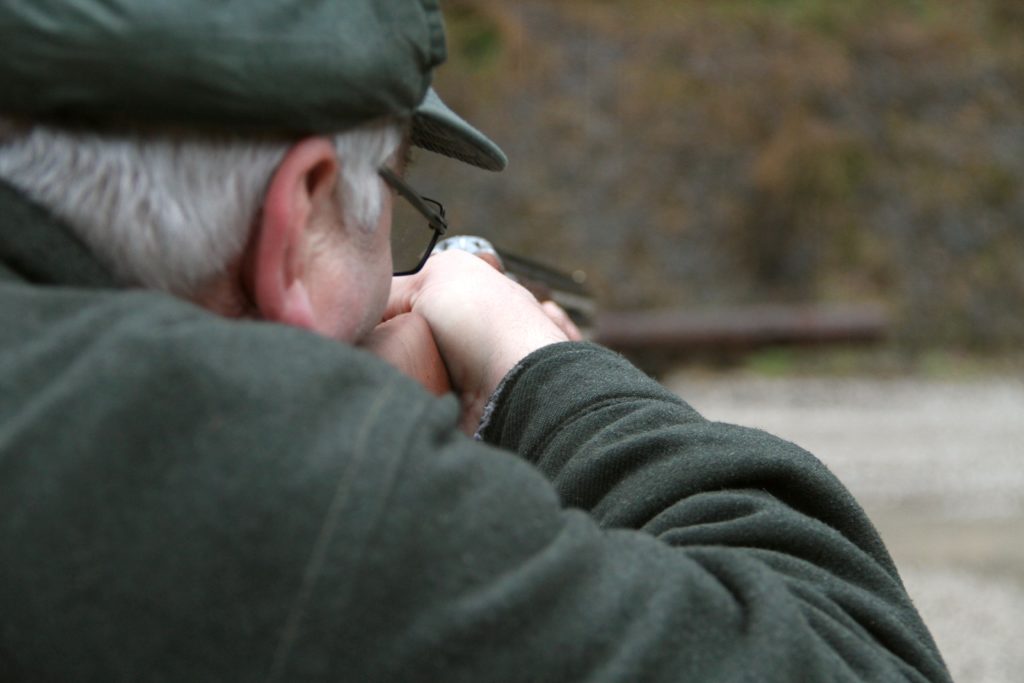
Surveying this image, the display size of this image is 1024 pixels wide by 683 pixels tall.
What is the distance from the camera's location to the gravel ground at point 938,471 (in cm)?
485

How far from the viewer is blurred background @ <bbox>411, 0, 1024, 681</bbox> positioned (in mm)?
9602

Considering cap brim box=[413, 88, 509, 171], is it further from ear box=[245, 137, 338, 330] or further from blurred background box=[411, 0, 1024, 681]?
blurred background box=[411, 0, 1024, 681]

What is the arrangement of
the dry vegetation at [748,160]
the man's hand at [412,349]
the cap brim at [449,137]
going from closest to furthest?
the cap brim at [449,137]
the man's hand at [412,349]
the dry vegetation at [748,160]

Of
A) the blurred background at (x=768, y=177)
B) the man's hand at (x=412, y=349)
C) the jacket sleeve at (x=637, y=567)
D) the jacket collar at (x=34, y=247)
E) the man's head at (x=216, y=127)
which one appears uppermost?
the man's head at (x=216, y=127)

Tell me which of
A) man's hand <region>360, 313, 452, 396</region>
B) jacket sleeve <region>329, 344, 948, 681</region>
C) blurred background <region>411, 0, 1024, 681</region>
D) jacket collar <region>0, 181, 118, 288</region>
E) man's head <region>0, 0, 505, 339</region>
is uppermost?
man's head <region>0, 0, 505, 339</region>

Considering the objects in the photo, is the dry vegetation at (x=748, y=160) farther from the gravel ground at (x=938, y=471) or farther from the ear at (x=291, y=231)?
the ear at (x=291, y=231)

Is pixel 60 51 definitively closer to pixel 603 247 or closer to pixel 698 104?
pixel 603 247

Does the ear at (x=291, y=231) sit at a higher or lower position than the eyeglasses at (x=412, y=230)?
higher

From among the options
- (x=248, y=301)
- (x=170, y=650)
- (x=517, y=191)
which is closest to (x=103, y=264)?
(x=248, y=301)

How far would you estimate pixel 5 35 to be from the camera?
0.86m

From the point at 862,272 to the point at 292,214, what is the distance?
9.96m

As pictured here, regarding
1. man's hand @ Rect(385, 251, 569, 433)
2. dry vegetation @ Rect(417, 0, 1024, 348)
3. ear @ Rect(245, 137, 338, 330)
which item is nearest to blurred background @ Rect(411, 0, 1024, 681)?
dry vegetation @ Rect(417, 0, 1024, 348)

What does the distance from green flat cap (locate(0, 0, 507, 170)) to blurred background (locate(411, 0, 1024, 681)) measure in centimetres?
797

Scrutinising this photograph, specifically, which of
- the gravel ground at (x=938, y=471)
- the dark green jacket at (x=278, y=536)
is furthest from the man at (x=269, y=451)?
the gravel ground at (x=938, y=471)
